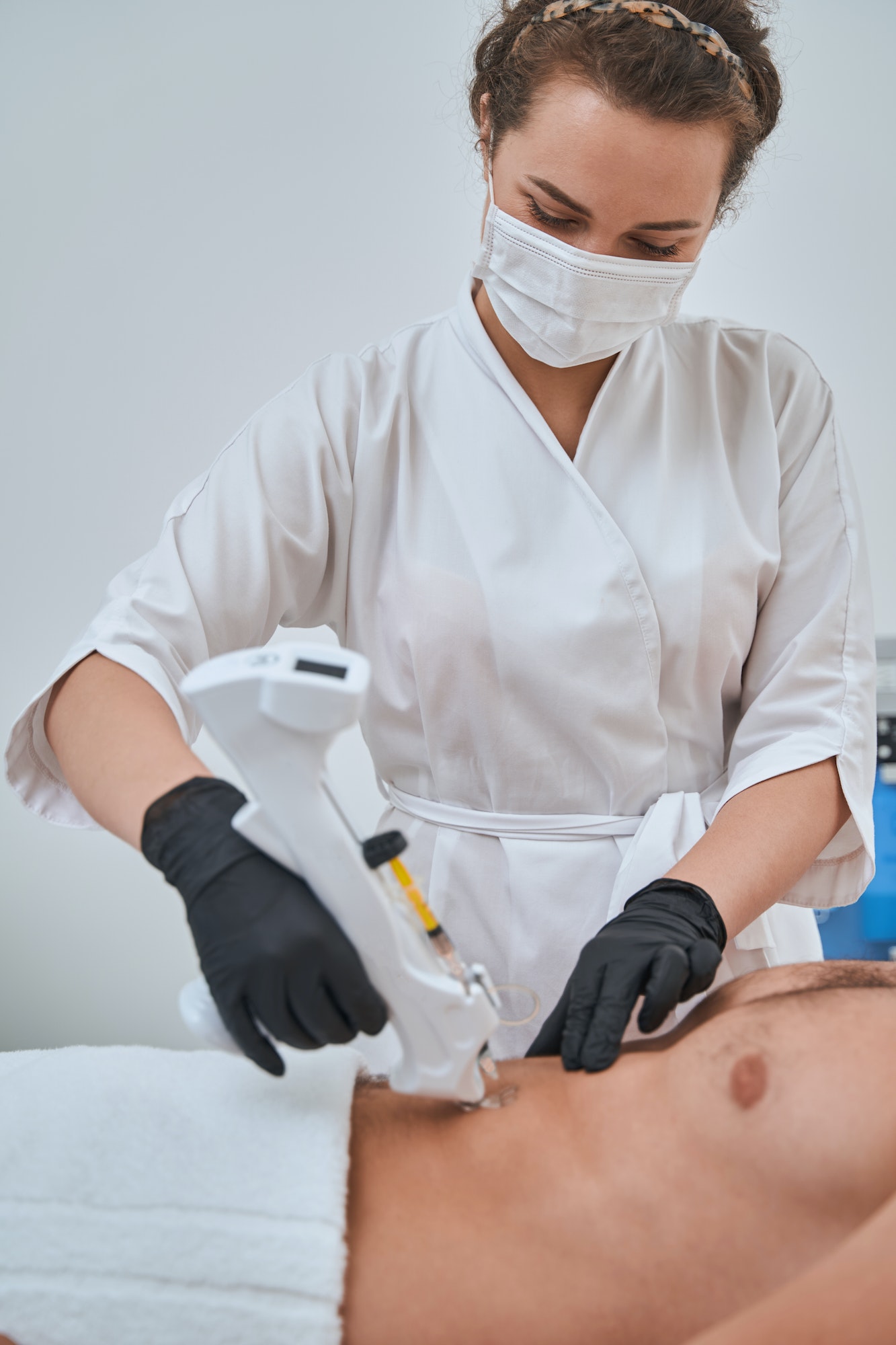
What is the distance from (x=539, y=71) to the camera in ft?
3.71

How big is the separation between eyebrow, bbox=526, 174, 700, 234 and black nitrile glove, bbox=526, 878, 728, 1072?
779mm

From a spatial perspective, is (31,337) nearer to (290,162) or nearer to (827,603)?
(290,162)

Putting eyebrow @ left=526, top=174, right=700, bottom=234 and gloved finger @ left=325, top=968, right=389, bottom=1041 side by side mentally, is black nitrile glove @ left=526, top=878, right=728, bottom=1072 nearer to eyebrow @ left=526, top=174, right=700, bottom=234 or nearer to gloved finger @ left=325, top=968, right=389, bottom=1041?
gloved finger @ left=325, top=968, right=389, bottom=1041

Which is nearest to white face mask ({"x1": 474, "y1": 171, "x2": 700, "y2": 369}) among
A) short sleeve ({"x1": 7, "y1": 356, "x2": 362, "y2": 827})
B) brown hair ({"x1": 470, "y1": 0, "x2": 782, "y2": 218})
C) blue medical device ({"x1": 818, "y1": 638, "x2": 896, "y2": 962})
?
brown hair ({"x1": 470, "y1": 0, "x2": 782, "y2": 218})

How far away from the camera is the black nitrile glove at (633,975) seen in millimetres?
996

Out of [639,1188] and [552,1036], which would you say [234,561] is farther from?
[639,1188]

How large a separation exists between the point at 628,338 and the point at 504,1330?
3.59 ft

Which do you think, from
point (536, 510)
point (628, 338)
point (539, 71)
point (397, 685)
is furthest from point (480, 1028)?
point (539, 71)

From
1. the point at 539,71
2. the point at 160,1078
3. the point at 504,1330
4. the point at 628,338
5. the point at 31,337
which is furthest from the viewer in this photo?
the point at 31,337

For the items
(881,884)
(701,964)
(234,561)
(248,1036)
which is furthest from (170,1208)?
(881,884)

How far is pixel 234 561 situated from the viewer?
1.23 meters

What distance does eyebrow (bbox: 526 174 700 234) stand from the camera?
1.12m

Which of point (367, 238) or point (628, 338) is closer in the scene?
point (628, 338)

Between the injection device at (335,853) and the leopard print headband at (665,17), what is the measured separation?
2.76ft
